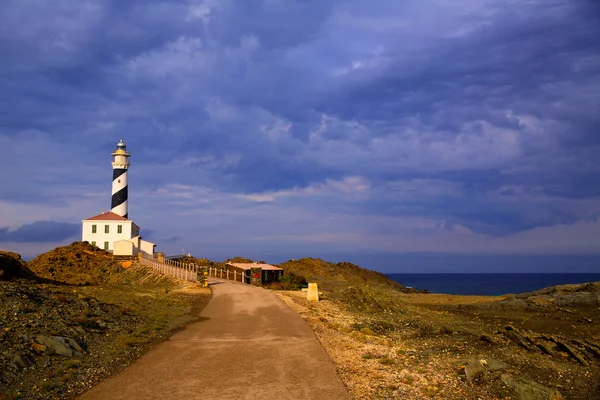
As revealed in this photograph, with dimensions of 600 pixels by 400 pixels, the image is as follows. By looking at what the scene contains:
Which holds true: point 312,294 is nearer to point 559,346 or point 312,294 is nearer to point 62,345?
point 559,346

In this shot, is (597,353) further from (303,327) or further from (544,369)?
(303,327)

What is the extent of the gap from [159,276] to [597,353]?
3367 centimetres

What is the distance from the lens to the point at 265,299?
26.5m

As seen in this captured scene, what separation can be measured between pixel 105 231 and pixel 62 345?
47714mm

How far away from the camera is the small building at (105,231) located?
5575 cm

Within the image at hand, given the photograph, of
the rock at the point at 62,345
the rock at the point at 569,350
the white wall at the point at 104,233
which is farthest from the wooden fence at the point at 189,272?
the rock at the point at 569,350

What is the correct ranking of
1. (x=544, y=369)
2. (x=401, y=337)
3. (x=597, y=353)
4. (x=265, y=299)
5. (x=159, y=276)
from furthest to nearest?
1. (x=159, y=276)
2. (x=265, y=299)
3. (x=401, y=337)
4. (x=597, y=353)
5. (x=544, y=369)

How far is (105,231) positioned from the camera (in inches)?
2213

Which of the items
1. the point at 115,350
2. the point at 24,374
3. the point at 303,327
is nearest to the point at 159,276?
the point at 303,327

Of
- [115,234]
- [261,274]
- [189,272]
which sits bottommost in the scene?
[261,274]

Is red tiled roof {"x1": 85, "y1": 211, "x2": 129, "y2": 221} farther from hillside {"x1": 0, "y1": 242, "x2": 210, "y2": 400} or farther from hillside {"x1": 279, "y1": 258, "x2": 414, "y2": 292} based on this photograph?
hillside {"x1": 0, "y1": 242, "x2": 210, "y2": 400}

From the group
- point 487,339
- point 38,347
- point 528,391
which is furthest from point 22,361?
point 487,339

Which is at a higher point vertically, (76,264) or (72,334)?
(76,264)

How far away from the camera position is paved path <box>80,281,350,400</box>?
9.23 meters
